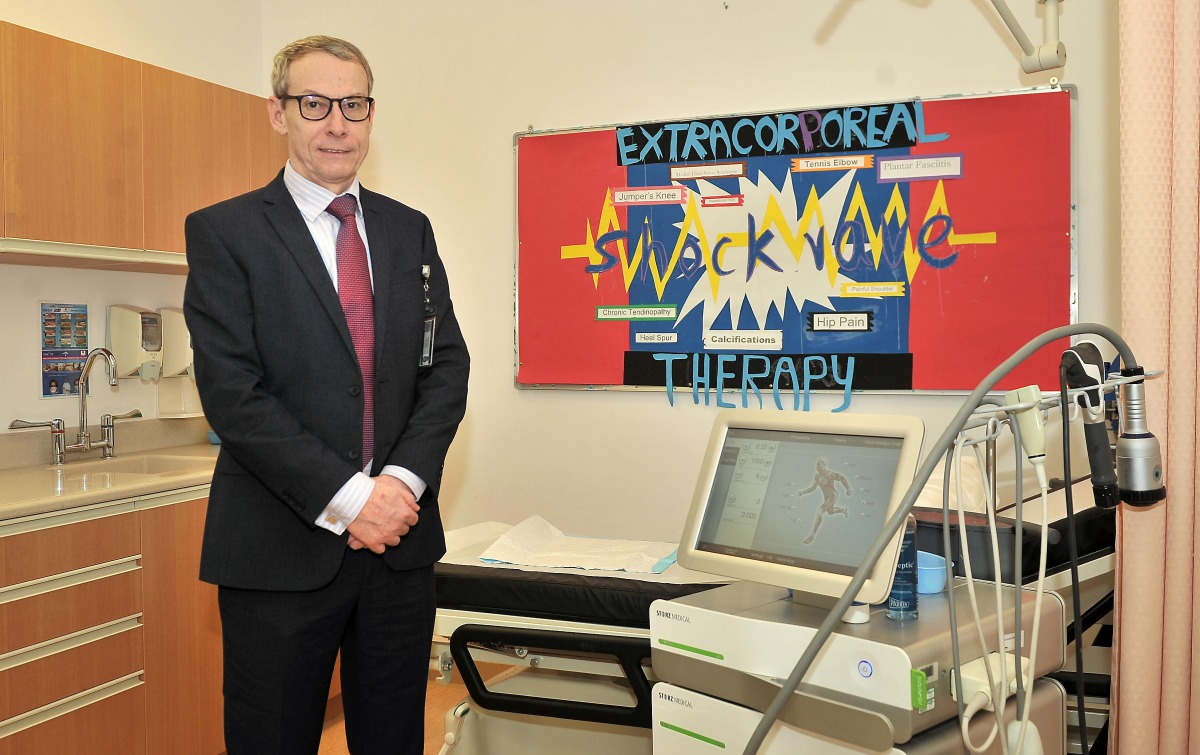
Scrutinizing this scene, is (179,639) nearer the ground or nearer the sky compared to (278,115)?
nearer the ground

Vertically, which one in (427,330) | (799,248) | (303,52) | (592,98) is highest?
(592,98)

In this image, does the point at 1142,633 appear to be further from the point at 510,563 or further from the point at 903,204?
the point at 903,204

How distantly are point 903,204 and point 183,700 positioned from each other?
2.52 m

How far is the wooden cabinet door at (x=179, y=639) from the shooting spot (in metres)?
2.62

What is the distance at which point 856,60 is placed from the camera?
2.95 m

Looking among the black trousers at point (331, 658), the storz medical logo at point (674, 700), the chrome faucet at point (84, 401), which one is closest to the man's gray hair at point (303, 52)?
the black trousers at point (331, 658)

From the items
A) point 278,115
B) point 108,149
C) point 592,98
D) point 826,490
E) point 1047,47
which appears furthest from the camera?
point 592,98

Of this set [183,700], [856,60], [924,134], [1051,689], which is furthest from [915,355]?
[183,700]

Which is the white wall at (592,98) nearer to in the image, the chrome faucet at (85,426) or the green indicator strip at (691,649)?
the chrome faucet at (85,426)

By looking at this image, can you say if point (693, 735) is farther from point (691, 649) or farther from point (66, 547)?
point (66, 547)

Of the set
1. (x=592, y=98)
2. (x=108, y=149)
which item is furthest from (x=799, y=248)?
(x=108, y=149)

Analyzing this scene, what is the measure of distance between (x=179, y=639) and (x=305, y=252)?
159 cm

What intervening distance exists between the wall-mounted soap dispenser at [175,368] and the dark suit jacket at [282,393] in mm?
1839

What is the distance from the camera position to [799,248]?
3000 mm
